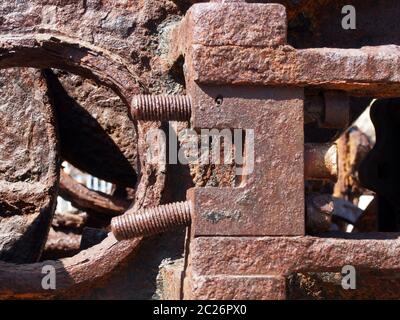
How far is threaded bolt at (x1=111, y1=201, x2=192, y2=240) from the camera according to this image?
3.81m

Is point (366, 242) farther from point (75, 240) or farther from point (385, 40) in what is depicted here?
point (75, 240)

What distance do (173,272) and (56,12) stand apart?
1.29m

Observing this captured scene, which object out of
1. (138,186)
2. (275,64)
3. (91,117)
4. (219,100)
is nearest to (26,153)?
(91,117)

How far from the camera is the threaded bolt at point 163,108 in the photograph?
3.80 meters

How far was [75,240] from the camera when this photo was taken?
6.61m

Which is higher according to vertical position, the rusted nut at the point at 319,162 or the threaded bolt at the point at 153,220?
the rusted nut at the point at 319,162

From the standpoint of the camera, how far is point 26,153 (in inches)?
194

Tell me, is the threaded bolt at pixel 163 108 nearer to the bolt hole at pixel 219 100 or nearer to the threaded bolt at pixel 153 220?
the bolt hole at pixel 219 100

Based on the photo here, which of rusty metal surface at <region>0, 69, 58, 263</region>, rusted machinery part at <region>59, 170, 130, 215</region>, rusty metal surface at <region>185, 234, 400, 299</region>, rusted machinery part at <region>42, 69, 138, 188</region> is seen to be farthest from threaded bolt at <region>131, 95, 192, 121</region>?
rusted machinery part at <region>59, 170, 130, 215</region>

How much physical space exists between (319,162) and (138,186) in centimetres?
81

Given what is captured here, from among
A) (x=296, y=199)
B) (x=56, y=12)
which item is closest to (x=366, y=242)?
(x=296, y=199)

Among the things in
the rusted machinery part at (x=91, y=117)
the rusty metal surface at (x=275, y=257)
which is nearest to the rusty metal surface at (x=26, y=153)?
the rusted machinery part at (x=91, y=117)

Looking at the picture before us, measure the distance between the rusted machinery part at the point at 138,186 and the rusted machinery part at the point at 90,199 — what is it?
2.00 meters

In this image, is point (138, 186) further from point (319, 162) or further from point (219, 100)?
point (319, 162)
